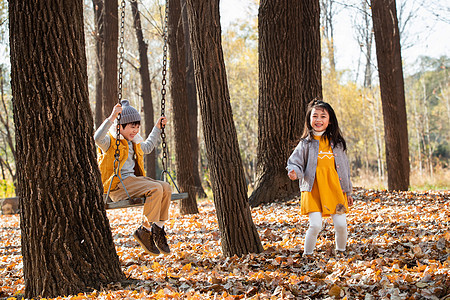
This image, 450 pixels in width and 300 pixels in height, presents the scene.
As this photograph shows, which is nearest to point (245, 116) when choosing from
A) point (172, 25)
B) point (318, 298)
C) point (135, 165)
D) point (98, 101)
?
point (98, 101)

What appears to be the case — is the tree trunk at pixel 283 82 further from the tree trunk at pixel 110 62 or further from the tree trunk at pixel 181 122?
the tree trunk at pixel 110 62

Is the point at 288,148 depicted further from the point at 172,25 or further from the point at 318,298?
the point at 318,298

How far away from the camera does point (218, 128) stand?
4.99 metres

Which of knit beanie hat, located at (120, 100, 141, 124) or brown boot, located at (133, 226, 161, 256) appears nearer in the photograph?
brown boot, located at (133, 226, 161, 256)

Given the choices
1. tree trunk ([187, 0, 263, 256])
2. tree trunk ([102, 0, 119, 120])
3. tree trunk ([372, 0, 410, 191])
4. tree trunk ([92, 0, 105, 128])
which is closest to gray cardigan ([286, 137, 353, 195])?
tree trunk ([187, 0, 263, 256])

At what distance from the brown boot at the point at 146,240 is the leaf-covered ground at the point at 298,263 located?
0.65ft

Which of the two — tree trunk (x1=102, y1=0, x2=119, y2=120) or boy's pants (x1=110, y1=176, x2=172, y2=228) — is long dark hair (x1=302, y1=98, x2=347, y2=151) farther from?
tree trunk (x1=102, y1=0, x2=119, y2=120)

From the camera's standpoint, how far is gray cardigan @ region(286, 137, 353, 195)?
4.90m

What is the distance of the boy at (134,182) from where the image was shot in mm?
5031

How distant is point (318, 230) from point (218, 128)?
1.52 m

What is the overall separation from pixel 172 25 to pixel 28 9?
6240mm

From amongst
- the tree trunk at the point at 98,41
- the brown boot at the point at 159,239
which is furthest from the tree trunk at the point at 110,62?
the brown boot at the point at 159,239

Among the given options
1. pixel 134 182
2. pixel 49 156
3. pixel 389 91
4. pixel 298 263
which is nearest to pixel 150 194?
pixel 134 182

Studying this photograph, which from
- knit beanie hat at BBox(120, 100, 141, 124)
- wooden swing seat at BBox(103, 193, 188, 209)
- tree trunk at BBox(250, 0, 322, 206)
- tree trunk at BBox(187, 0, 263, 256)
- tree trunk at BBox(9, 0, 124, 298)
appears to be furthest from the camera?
tree trunk at BBox(250, 0, 322, 206)
